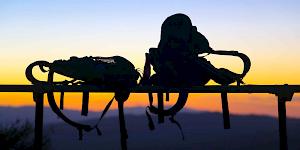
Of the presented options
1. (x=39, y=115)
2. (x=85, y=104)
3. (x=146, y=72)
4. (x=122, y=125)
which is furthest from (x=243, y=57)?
(x=39, y=115)

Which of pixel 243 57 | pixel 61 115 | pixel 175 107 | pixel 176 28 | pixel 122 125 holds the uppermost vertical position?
pixel 176 28

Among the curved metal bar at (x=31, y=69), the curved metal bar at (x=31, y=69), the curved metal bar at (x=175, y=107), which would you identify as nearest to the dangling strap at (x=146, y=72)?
the curved metal bar at (x=175, y=107)

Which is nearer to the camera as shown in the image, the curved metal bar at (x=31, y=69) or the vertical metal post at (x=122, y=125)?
the curved metal bar at (x=31, y=69)

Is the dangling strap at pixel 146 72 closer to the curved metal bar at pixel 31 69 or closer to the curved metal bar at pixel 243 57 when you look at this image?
the curved metal bar at pixel 243 57

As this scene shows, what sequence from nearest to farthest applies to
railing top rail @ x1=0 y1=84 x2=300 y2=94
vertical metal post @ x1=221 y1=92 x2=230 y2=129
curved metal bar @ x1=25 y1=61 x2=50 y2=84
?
railing top rail @ x1=0 y1=84 x2=300 y2=94 → curved metal bar @ x1=25 y1=61 x2=50 y2=84 → vertical metal post @ x1=221 y1=92 x2=230 y2=129

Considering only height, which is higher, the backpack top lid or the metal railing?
the backpack top lid

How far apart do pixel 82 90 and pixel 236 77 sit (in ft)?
9.72

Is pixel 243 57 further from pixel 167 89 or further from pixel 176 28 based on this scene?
pixel 167 89

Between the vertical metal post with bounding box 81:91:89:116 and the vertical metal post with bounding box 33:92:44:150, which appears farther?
the vertical metal post with bounding box 81:91:89:116

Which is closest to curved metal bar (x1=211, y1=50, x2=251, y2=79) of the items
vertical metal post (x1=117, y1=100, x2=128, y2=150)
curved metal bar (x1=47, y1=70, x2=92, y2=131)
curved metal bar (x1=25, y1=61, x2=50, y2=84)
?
vertical metal post (x1=117, y1=100, x2=128, y2=150)

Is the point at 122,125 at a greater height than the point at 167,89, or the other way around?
the point at 167,89

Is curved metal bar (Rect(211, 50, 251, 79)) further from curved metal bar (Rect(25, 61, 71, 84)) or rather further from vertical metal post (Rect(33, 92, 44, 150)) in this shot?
vertical metal post (Rect(33, 92, 44, 150))

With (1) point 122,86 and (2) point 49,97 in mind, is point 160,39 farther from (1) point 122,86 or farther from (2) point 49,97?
(2) point 49,97

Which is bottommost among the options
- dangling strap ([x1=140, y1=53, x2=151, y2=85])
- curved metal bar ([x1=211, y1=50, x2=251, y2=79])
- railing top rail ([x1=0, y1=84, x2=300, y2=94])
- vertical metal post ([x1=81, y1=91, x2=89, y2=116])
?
vertical metal post ([x1=81, y1=91, x2=89, y2=116])
